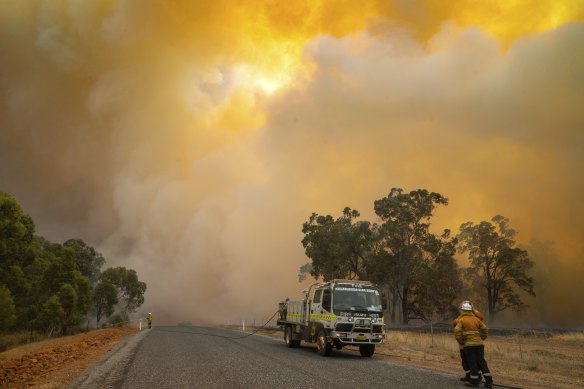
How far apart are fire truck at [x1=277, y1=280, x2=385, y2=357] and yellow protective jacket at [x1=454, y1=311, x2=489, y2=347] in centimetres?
589

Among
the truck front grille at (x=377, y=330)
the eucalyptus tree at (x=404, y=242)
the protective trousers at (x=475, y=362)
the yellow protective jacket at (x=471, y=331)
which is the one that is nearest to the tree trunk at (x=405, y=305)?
the eucalyptus tree at (x=404, y=242)

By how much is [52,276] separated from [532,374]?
46557 millimetres

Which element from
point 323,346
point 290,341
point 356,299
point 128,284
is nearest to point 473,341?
point 356,299

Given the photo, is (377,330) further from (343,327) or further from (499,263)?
(499,263)

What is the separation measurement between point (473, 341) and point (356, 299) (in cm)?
700

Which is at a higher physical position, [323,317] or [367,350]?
[323,317]

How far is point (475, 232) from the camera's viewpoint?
68.8 meters

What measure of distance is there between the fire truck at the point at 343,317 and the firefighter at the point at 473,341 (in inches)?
230

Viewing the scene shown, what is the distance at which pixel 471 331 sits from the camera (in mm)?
11148

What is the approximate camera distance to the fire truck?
1667cm

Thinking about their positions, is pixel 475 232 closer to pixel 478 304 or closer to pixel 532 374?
pixel 478 304

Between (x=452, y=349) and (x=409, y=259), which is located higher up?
(x=409, y=259)

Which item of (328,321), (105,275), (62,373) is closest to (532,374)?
(328,321)

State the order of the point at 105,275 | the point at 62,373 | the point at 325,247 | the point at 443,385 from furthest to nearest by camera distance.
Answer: the point at 105,275, the point at 325,247, the point at 62,373, the point at 443,385
